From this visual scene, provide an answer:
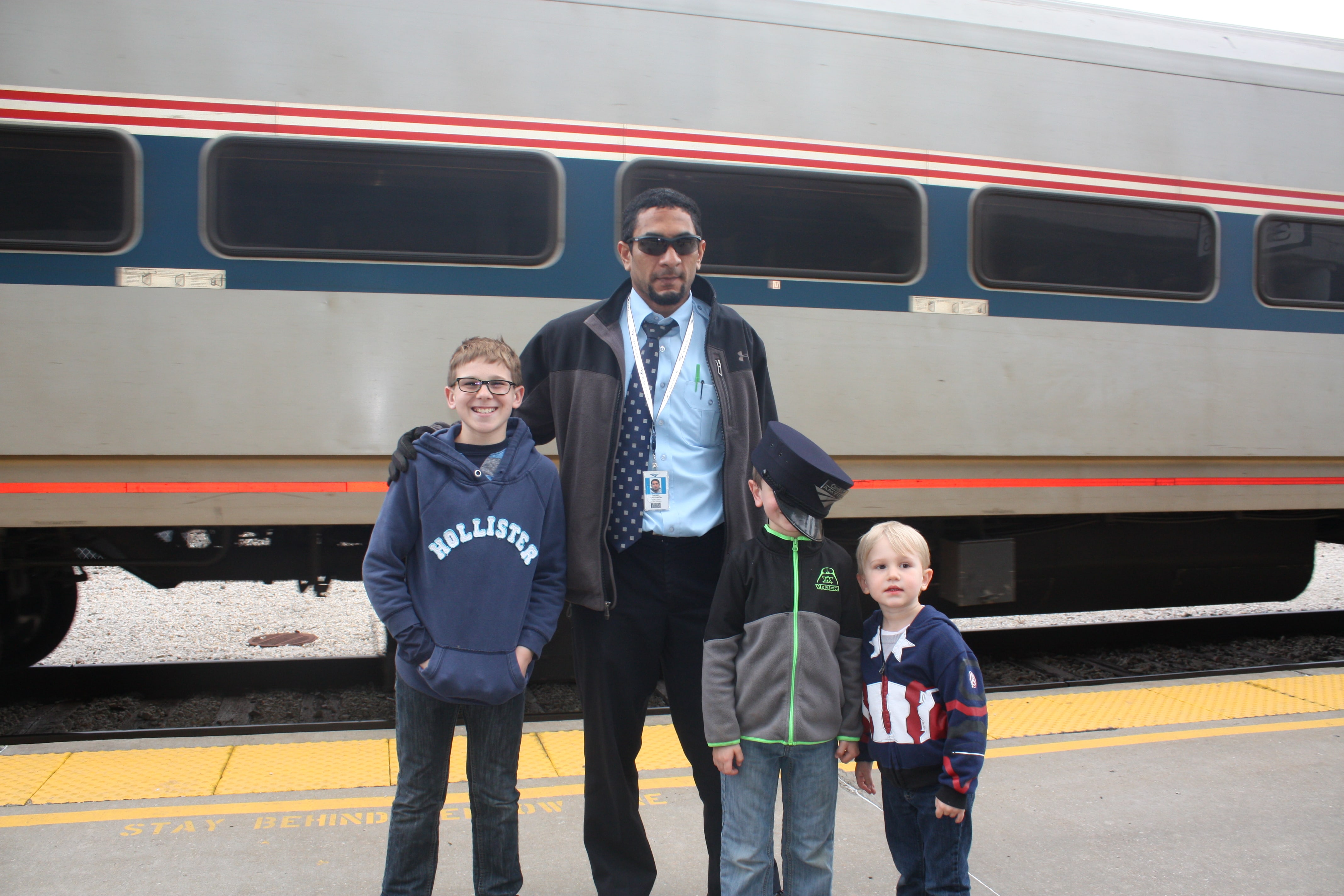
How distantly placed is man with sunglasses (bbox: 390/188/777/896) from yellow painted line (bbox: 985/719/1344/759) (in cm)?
174

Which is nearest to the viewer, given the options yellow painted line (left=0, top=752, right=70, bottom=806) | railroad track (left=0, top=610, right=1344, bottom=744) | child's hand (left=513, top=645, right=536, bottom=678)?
child's hand (left=513, top=645, right=536, bottom=678)

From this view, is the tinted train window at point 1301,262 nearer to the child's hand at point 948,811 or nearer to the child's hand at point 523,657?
the child's hand at point 948,811

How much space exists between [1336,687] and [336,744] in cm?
449

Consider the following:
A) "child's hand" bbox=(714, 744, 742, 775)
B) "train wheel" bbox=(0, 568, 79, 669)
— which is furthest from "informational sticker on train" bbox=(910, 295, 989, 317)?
"train wheel" bbox=(0, 568, 79, 669)

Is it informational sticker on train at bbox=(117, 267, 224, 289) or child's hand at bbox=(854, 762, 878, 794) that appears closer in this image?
child's hand at bbox=(854, 762, 878, 794)

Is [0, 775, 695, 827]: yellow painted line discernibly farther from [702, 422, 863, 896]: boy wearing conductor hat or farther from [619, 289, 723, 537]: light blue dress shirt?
[619, 289, 723, 537]: light blue dress shirt

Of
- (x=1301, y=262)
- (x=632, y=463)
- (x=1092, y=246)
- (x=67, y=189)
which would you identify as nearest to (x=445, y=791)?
(x=632, y=463)

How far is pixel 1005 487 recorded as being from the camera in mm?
4727

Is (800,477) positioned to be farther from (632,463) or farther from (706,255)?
(706,255)

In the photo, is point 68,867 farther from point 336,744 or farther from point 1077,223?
point 1077,223

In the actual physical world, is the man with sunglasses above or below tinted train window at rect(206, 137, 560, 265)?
below

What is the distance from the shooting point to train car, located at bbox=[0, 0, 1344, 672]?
12.6ft

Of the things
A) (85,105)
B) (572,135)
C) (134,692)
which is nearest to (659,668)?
(572,135)

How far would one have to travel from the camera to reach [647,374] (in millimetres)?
2533
